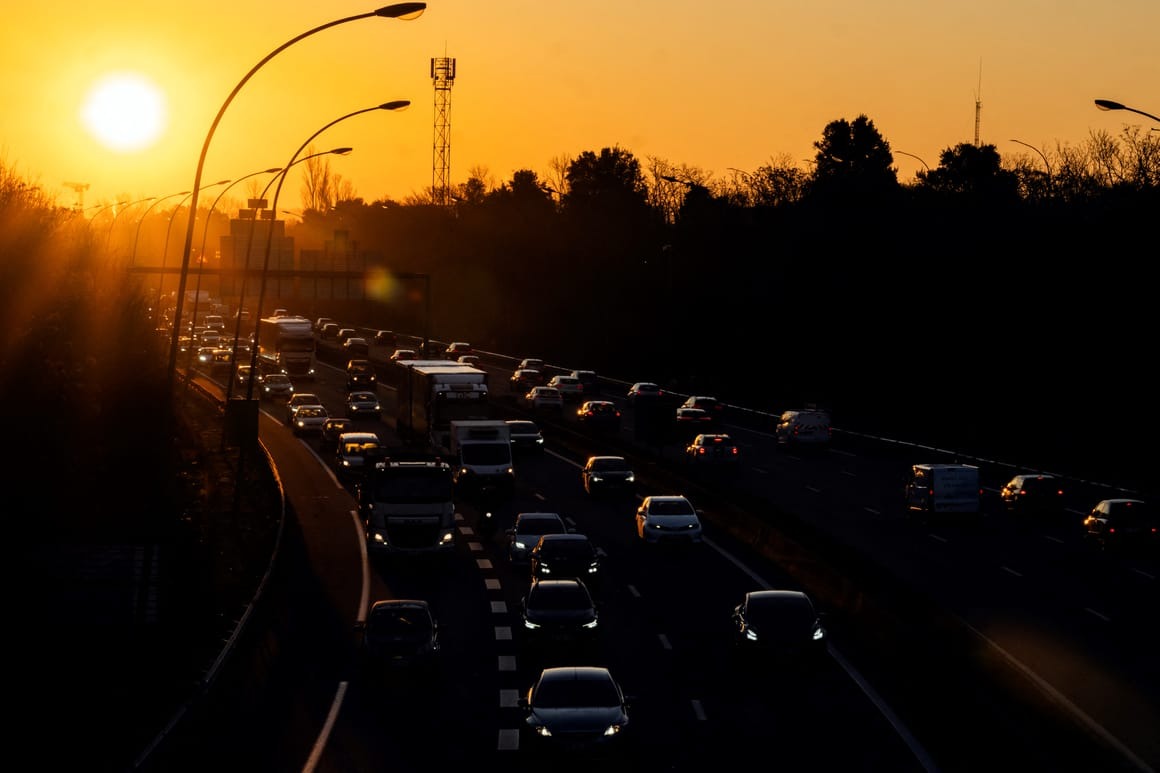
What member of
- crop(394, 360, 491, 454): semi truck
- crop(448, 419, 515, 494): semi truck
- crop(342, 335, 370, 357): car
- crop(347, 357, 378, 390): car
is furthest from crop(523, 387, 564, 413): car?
crop(342, 335, 370, 357): car

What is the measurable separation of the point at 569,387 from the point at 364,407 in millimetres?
18364

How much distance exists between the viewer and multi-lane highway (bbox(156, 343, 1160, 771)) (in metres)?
24.1

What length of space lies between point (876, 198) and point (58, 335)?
89.9 m

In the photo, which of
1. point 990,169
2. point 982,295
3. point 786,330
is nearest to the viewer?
point 982,295

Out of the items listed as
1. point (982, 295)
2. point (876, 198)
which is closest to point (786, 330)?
point (876, 198)

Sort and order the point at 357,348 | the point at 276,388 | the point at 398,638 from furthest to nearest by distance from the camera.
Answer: the point at 357,348 < the point at 276,388 < the point at 398,638

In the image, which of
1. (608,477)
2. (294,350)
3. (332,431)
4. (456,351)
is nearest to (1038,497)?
(608,477)

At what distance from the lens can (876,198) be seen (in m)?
121

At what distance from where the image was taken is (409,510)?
43.4 m

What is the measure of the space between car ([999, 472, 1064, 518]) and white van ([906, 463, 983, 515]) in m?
2.55

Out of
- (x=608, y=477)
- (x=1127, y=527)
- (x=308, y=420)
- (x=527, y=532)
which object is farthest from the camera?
(x=308, y=420)

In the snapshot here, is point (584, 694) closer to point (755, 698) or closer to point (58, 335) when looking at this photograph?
point (755, 698)

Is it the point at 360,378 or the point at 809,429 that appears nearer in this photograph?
the point at 809,429

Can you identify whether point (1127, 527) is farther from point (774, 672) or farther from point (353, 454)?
point (353, 454)
